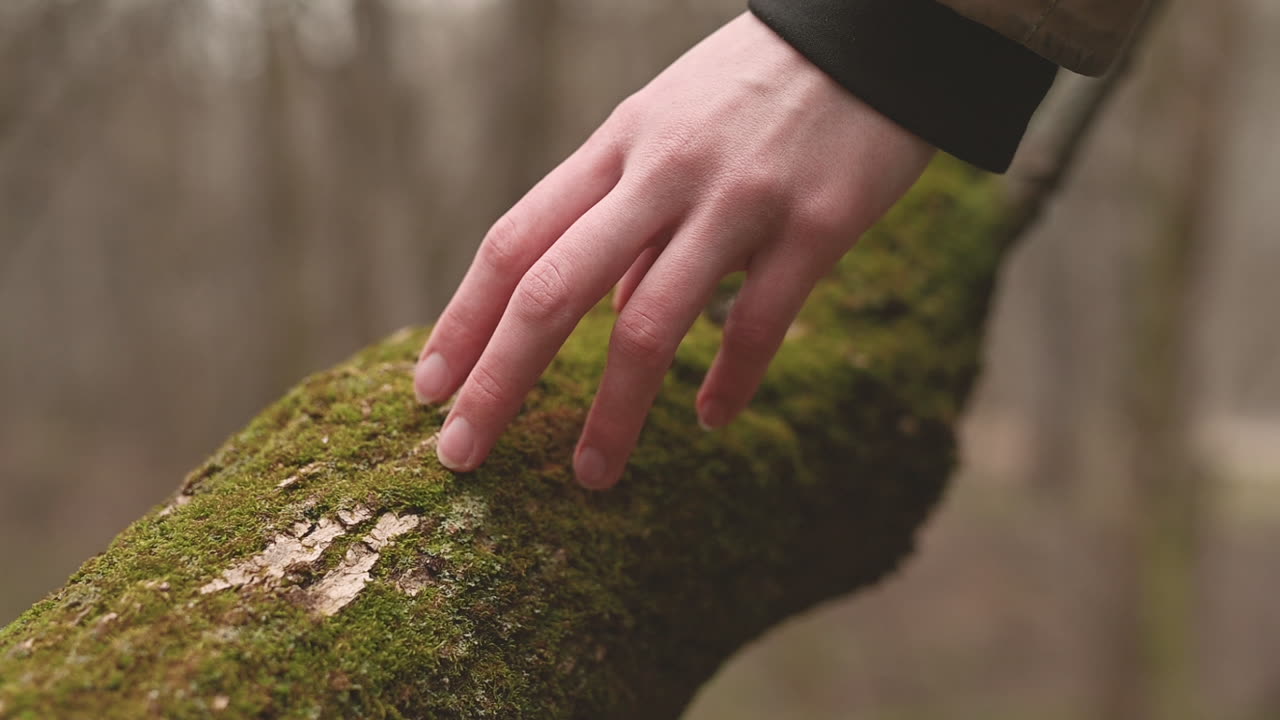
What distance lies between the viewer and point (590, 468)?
1182 millimetres

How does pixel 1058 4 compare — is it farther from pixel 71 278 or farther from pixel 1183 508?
pixel 71 278

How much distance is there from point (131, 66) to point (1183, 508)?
1025 centimetres

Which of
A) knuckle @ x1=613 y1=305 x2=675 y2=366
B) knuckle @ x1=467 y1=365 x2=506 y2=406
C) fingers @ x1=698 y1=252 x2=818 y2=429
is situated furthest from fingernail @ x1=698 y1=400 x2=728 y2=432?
knuckle @ x1=467 y1=365 x2=506 y2=406

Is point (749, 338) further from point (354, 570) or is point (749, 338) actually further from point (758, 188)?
point (354, 570)

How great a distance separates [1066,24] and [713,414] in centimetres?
74

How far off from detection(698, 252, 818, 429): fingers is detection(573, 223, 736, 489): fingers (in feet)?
0.24

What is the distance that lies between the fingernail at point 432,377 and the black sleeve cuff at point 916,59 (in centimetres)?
66

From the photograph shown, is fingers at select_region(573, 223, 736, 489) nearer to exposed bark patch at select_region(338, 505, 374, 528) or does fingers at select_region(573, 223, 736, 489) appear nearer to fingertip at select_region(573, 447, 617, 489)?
fingertip at select_region(573, 447, 617, 489)

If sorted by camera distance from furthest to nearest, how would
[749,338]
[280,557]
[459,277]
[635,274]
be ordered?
1. [459,277]
2. [635,274]
3. [749,338]
4. [280,557]

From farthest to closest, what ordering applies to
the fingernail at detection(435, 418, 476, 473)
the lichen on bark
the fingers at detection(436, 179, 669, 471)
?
the fingernail at detection(435, 418, 476, 473)
the fingers at detection(436, 179, 669, 471)
the lichen on bark

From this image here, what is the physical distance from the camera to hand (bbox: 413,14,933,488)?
1.01m

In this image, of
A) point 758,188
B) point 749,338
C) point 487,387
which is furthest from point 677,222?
point 487,387

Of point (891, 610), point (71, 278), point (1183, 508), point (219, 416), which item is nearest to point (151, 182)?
point (71, 278)

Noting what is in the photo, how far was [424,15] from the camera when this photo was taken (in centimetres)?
787
